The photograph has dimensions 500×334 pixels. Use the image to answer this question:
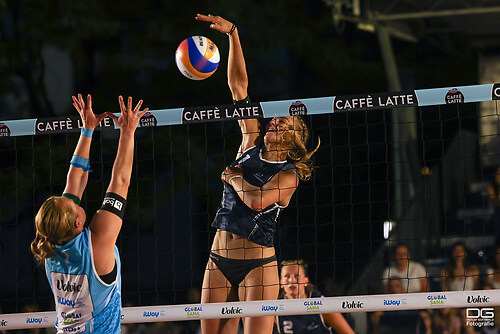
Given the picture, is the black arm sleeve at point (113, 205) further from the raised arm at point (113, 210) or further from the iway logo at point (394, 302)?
the iway logo at point (394, 302)

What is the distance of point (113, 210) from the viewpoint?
4.62 m

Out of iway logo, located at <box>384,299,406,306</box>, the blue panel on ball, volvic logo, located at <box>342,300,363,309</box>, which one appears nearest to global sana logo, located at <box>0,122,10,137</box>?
the blue panel on ball

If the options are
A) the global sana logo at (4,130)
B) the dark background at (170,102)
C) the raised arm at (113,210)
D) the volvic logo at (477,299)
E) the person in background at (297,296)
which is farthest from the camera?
the dark background at (170,102)

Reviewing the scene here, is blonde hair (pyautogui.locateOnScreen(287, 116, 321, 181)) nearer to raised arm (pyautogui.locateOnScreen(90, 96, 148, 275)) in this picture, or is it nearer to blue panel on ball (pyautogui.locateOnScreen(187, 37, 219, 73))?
blue panel on ball (pyautogui.locateOnScreen(187, 37, 219, 73))

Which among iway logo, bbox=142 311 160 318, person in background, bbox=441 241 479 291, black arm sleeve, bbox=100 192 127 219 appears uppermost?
black arm sleeve, bbox=100 192 127 219

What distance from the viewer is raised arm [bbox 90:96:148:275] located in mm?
4555

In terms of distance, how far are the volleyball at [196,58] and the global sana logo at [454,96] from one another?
76.3 inches

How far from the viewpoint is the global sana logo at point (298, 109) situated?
21.5 ft

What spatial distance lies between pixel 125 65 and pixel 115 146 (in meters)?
1.72

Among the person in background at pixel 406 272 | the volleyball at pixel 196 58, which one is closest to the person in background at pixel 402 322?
A: the person in background at pixel 406 272

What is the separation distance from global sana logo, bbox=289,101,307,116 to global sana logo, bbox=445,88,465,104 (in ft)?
3.78

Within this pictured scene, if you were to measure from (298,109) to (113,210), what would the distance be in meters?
2.40

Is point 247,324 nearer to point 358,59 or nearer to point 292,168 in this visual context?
point 292,168

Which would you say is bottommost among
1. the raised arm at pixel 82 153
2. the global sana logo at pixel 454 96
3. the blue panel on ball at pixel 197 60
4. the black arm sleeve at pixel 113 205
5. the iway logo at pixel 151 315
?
the iway logo at pixel 151 315
